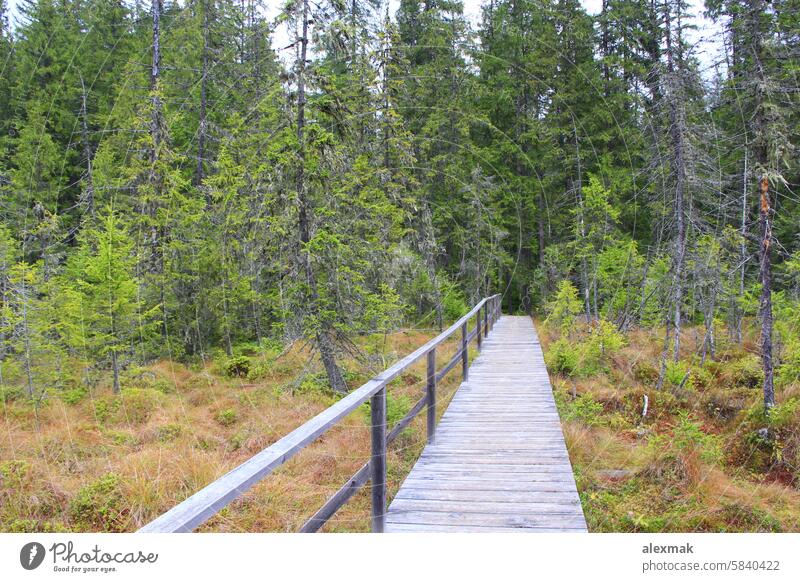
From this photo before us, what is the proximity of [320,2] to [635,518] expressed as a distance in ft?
34.4

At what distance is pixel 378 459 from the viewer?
3.55 meters

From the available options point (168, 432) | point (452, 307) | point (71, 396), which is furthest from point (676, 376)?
point (71, 396)


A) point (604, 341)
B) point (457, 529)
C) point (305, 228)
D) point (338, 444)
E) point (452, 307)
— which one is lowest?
point (338, 444)

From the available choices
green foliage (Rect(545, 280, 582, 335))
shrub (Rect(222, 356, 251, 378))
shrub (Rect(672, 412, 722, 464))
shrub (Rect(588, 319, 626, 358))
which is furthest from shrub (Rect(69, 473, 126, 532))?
green foliage (Rect(545, 280, 582, 335))

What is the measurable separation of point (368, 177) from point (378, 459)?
10936 millimetres

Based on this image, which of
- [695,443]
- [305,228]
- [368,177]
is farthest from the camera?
[368,177]

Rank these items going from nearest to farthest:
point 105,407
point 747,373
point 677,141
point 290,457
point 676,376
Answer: point 290,457 < point 105,407 < point 677,141 < point 676,376 < point 747,373

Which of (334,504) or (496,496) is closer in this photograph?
(334,504)

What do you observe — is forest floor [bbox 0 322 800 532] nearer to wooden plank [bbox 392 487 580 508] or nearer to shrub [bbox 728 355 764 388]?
shrub [bbox 728 355 764 388]

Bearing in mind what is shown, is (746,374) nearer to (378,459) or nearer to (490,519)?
(490,519)

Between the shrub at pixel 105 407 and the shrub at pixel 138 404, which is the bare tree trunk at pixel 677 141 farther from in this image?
the shrub at pixel 105 407

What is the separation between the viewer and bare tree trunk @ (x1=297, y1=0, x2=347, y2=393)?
9930 mm

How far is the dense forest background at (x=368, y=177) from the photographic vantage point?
10.3 meters

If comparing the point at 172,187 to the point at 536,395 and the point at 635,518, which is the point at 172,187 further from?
the point at 635,518
